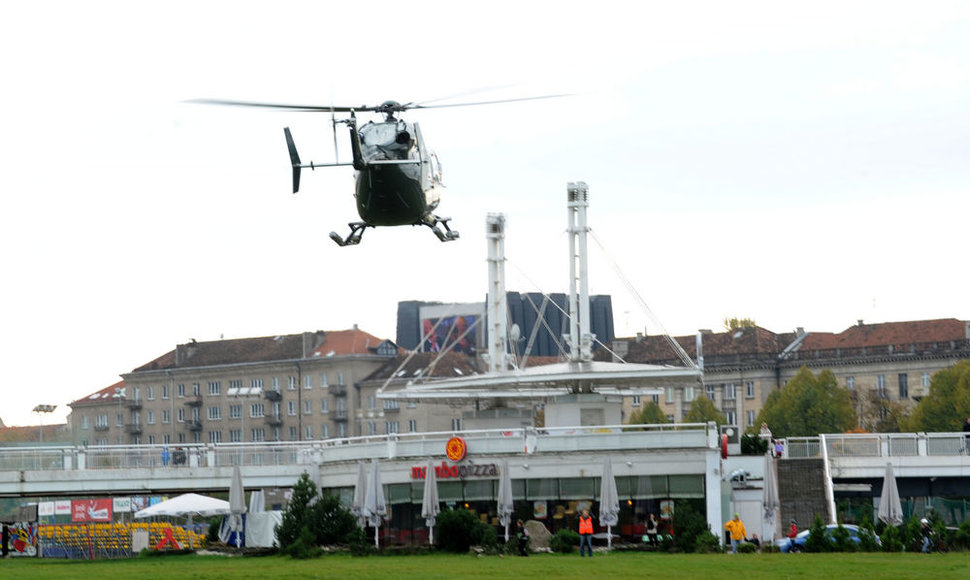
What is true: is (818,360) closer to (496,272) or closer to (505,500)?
(496,272)

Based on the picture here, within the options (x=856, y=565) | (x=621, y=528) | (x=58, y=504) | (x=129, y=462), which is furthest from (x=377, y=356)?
(x=856, y=565)

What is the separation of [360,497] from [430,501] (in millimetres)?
3579

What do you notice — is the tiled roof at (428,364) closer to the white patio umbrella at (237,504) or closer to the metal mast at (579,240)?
the metal mast at (579,240)

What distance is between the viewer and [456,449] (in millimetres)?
66812

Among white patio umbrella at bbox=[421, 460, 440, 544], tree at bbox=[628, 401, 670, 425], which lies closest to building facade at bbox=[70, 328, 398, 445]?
tree at bbox=[628, 401, 670, 425]

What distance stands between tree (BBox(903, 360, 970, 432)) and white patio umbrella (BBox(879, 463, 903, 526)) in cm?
7182

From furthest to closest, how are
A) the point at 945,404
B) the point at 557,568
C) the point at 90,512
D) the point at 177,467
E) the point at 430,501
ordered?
1. the point at 945,404
2. the point at 90,512
3. the point at 177,467
4. the point at 430,501
5. the point at 557,568

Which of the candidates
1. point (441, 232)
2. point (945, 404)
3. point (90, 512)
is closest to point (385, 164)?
point (441, 232)

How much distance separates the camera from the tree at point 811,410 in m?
142

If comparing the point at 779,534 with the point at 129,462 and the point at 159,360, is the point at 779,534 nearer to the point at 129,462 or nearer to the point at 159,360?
the point at 129,462

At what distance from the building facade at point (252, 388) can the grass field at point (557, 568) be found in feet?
410

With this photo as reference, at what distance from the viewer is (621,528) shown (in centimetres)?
6381

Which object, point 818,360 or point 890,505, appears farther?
point 818,360

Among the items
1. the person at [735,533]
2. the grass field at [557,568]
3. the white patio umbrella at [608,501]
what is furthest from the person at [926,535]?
the white patio umbrella at [608,501]
